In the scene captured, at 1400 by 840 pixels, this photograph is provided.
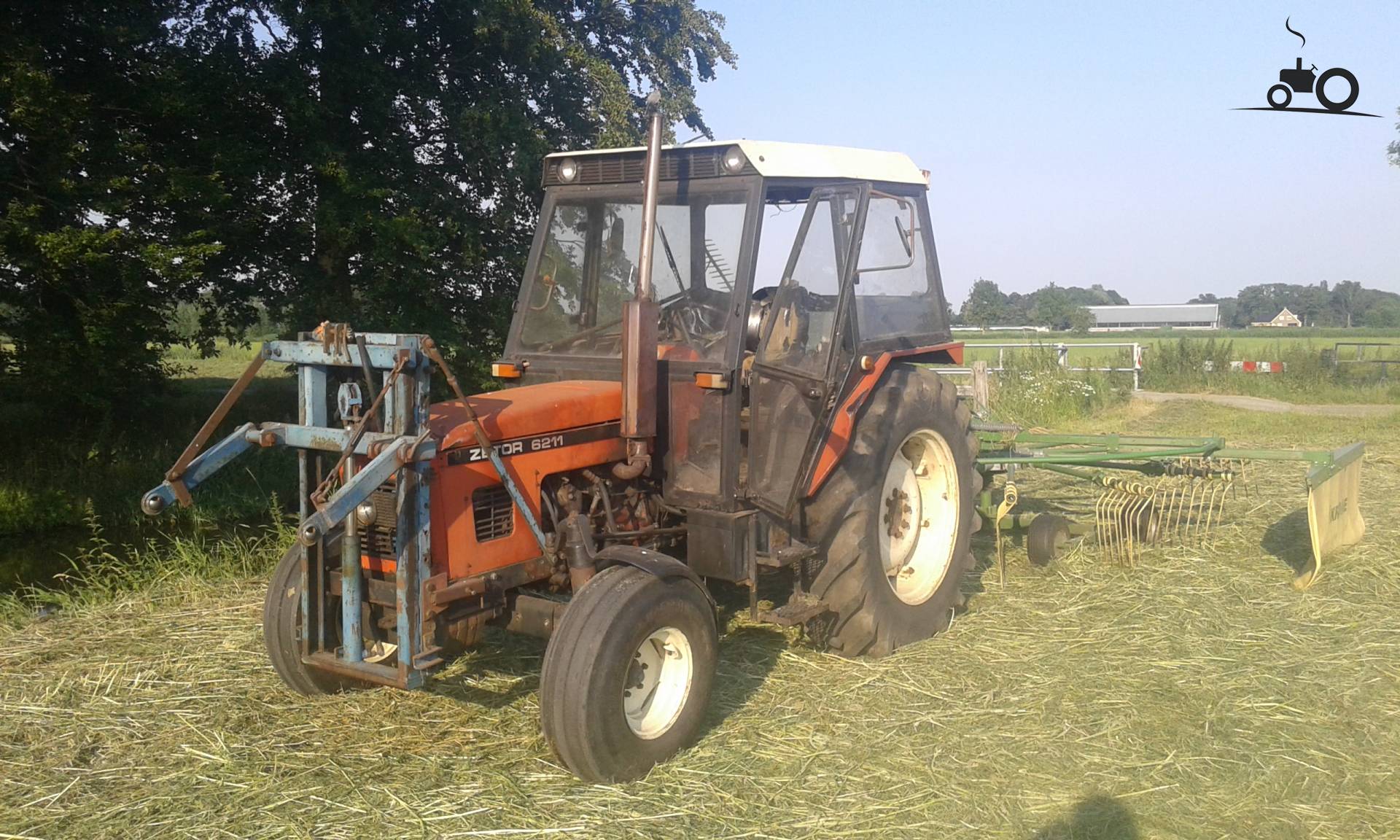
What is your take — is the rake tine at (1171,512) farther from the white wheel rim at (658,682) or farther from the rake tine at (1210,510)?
the white wheel rim at (658,682)

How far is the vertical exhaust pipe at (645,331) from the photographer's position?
416cm

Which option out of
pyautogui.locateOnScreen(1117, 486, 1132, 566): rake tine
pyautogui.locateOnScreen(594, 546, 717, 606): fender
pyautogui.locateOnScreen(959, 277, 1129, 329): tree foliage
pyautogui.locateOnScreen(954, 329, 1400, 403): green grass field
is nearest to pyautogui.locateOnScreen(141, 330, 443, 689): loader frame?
pyautogui.locateOnScreen(594, 546, 717, 606): fender

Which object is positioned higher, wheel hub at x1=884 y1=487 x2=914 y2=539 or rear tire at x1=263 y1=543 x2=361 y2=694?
wheel hub at x1=884 y1=487 x2=914 y2=539

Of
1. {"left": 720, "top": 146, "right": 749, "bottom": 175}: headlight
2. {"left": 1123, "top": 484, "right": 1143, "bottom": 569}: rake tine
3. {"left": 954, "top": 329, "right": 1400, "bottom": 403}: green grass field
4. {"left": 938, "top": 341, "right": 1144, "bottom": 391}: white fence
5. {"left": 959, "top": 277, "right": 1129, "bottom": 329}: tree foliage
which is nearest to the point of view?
{"left": 720, "top": 146, "right": 749, "bottom": 175}: headlight

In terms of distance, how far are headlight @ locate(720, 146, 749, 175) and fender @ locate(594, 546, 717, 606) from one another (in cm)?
163

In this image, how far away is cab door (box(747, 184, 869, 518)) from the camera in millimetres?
4793

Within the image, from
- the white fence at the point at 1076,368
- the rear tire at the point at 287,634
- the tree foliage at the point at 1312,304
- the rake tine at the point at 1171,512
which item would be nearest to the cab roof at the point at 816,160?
the rear tire at the point at 287,634

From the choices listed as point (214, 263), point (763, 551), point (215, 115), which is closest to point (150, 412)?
point (214, 263)

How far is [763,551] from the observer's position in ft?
15.9

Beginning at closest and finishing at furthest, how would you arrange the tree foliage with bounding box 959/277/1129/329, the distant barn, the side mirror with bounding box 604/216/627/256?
the side mirror with bounding box 604/216/627/256, the tree foliage with bounding box 959/277/1129/329, the distant barn

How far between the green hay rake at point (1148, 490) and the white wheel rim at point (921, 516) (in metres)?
0.87

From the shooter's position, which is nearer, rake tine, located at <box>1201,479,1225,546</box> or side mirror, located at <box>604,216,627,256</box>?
side mirror, located at <box>604,216,627,256</box>

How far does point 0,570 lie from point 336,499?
6670 mm

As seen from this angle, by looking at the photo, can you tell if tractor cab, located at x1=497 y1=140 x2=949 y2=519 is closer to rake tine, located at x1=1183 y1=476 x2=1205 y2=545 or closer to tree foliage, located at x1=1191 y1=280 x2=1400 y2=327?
rake tine, located at x1=1183 y1=476 x2=1205 y2=545
